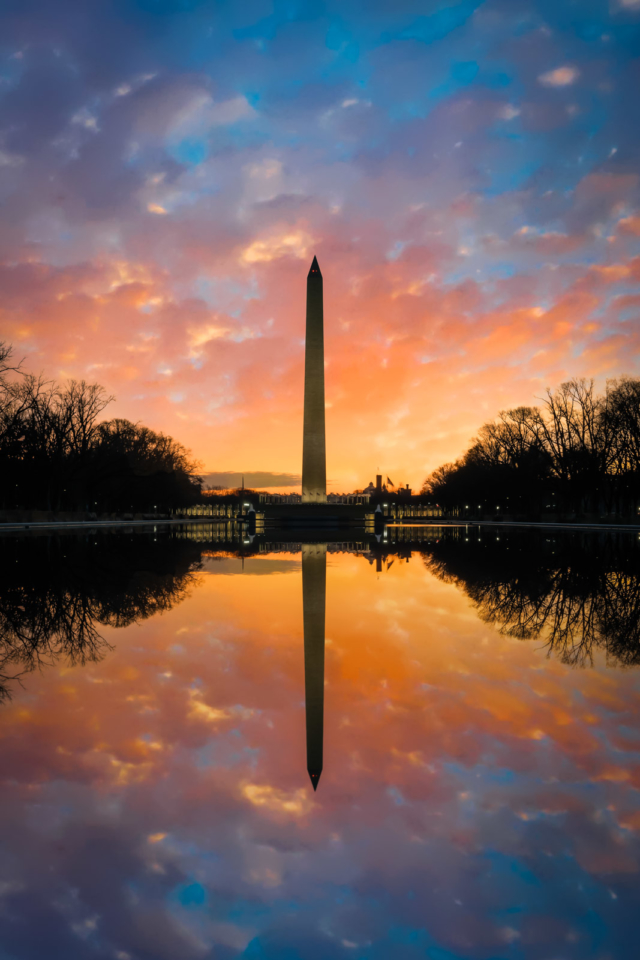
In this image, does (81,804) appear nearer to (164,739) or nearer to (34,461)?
(164,739)

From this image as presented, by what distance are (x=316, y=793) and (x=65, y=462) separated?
5857 centimetres

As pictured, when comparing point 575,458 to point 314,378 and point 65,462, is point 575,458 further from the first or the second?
point 65,462

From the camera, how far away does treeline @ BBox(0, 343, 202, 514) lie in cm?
4775

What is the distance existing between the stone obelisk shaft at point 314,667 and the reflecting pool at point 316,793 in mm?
33

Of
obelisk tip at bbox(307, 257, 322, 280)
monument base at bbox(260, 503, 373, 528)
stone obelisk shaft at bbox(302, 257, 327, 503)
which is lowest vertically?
monument base at bbox(260, 503, 373, 528)

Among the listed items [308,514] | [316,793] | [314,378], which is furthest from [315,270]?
[316,793]

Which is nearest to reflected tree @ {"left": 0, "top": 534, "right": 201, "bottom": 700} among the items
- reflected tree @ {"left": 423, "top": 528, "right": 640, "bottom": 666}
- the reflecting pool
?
the reflecting pool

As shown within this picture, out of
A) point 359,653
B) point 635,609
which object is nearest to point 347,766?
point 359,653

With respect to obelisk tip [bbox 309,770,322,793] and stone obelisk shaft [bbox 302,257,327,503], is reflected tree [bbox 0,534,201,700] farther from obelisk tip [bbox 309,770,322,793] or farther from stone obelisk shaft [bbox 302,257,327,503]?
stone obelisk shaft [bbox 302,257,327,503]

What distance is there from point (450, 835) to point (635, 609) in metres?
8.51

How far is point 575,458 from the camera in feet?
196

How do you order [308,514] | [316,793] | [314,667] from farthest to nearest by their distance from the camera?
1. [308,514]
2. [314,667]
3. [316,793]

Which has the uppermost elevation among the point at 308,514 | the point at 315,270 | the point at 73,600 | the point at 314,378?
the point at 315,270

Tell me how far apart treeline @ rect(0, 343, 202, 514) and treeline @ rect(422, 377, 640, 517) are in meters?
37.3
